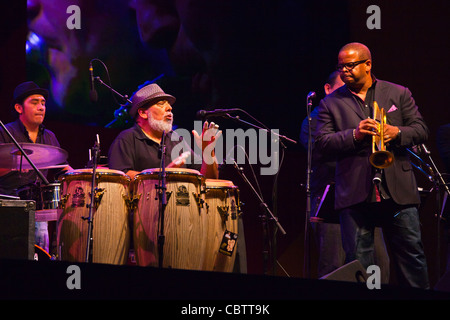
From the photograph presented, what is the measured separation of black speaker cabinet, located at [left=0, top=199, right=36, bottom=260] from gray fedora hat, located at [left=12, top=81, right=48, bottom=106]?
3.15 m

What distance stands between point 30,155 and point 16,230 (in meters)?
1.88

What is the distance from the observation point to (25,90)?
18.7ft

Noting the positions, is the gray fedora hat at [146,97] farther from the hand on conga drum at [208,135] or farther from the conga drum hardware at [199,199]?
the conga drum hardware at [199,199]

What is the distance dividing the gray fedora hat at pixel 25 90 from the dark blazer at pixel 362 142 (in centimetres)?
306

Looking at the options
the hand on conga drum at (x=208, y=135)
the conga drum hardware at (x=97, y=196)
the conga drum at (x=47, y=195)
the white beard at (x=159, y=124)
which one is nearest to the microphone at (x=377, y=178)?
the hand on conga drum at (x=208, y=135)

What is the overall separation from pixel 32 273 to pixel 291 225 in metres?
5.96

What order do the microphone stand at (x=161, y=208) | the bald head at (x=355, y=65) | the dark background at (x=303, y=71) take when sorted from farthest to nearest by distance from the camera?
the dark background at (x=303, y=71) < the microphone stand at (x=161, y=208) < the bald head at (x=355, y=65)

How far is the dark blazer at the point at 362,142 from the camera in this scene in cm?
378

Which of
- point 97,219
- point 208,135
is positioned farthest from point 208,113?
point 97,219
